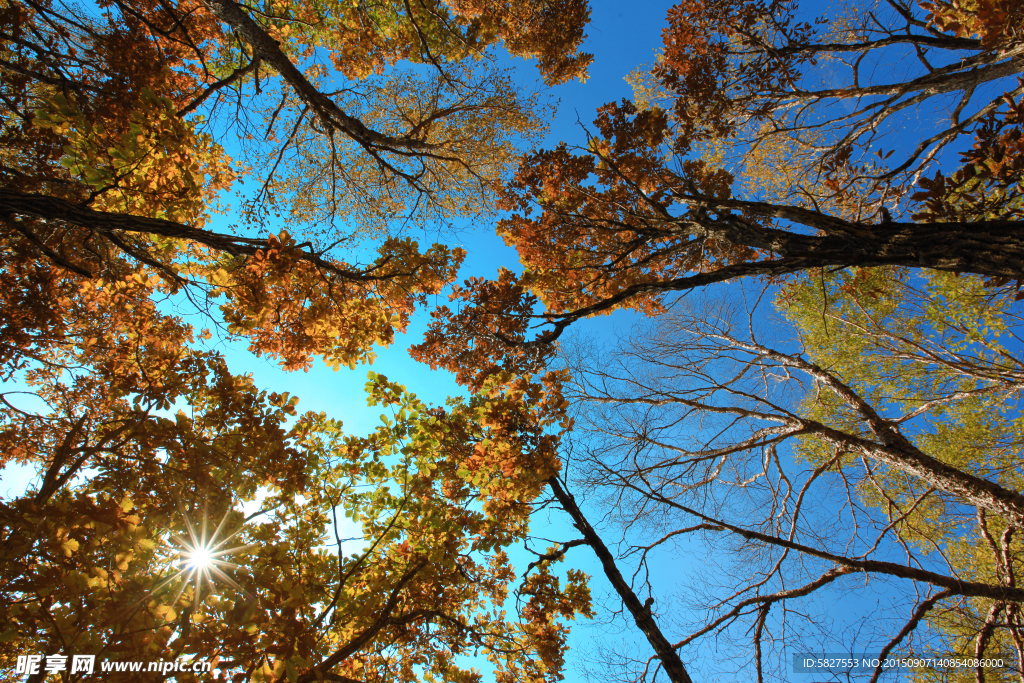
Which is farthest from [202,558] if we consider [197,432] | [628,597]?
[628,597]

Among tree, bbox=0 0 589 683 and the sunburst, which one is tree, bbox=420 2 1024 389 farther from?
the sunburst

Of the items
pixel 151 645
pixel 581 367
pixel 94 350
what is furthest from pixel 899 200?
pixel 94 350

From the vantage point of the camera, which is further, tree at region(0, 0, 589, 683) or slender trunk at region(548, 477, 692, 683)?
slender trunk at region(548, 477, 692, 683)

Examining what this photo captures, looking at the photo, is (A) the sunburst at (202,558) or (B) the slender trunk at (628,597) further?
(B) the slender trunk at (628,597)

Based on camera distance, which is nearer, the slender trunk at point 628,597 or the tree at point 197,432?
the tree at point 197,432

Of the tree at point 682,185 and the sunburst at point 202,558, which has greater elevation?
the tree at point 682,185

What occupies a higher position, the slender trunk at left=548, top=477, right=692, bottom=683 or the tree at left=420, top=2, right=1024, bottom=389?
the tree at left=420, top=2, right=1024, bottom=389

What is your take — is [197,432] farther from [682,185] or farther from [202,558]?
[682,185]

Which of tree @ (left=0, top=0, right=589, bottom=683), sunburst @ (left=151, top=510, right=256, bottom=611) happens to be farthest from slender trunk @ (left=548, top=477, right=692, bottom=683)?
sunburst @ (left=151, top=510, right=256, bottom=611)

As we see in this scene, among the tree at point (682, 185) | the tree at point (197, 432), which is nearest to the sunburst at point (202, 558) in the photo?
the tree at point (197, 432)

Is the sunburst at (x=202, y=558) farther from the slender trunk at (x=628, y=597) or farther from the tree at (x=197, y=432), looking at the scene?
Answer: the slender trunk at (x=628, y=597)

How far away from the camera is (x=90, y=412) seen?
3557 mm

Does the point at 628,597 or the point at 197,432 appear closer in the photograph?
the point at 197,432

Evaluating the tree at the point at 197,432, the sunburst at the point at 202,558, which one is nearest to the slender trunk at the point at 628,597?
the tree at the point at 197,432
